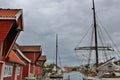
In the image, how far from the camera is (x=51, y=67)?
83.6 m

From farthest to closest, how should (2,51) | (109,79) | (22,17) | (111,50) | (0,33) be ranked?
(111,50) → (109,79) → (22,17) → (2,51) → (0,33)

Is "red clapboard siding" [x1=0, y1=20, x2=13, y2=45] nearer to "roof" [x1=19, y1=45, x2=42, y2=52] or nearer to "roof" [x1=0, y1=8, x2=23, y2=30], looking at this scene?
"roof" [x1=0, y1=8, x2=23, y2=30]

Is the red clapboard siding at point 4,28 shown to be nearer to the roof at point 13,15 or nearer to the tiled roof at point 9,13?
the roof at point 13,15

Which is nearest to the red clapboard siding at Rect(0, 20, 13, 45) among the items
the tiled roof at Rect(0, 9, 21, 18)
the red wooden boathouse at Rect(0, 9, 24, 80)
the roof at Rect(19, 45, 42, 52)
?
the red wooden boathouse at Rect(0, 9, 24, 80)

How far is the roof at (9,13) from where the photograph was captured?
19312 millimetres

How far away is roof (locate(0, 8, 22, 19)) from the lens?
19.3m

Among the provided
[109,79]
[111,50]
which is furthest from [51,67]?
[109,79]

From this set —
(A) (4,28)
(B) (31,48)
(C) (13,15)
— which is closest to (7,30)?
(A) (4,28)

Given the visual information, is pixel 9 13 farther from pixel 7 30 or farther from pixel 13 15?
pixel 7 30

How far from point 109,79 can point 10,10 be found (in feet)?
49.7

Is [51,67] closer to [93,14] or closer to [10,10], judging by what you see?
[93,14]

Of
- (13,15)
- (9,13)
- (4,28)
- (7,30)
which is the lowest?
(7,30)

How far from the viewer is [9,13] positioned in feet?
66.4

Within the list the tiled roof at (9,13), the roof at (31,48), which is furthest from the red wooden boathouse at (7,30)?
the roof at (31,48)
